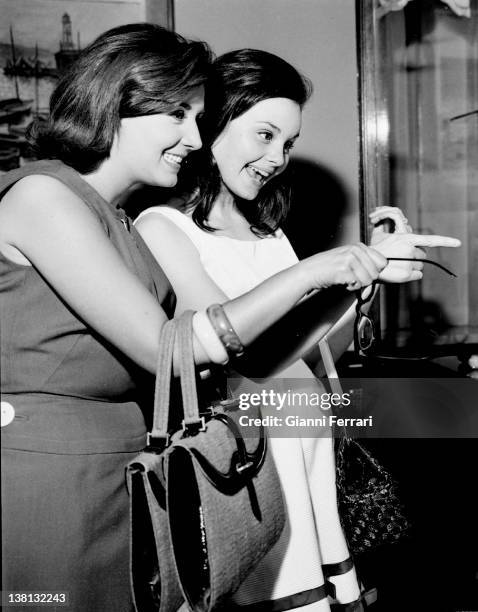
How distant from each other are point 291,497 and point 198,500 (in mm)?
384

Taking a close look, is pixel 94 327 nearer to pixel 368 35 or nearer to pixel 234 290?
pixel 234 290

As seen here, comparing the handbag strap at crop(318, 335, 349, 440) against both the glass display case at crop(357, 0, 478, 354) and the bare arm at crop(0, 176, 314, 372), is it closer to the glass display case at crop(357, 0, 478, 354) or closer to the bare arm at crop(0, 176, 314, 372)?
the bare arm at crop(0, 176, 314, 372)

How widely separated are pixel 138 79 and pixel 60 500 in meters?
0.74

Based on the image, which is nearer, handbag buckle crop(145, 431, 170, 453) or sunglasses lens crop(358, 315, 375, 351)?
handbag buckle crop(145, 431, 170, 453)

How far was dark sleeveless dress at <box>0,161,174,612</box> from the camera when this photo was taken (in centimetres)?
99

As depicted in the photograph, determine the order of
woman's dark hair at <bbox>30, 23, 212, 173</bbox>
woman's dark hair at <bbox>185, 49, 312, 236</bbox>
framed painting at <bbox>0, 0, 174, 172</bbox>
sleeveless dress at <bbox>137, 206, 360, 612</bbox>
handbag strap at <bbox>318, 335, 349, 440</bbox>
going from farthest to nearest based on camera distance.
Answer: framed painting at <bbox>0, 0, 174, 172</bbox> < handbag strap at <bbox>318, 335, 349, 440</bbox> < woman's dark hair at <bbox>185, 49, 312, 236</bbox> < sleeveless dress at <bbox>137, 206, 360, 612</bbox> < woman's dark hair at <bbox>30, 23, 212, 173</bbox>

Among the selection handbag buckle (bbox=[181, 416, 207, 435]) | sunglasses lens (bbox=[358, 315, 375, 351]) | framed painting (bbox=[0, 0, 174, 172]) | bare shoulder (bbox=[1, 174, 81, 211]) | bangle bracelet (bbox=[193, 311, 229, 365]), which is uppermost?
framed painting (bbox=[0, 0, 174, 172])

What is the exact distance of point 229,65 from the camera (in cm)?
144

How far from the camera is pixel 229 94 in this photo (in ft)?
4.68

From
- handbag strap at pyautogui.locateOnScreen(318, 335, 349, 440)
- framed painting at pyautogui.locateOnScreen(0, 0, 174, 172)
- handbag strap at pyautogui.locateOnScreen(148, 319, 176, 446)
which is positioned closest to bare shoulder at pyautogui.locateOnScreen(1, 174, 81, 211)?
handbag strap at pyautogui.locateOnScreen(148, 319, 176, 446)

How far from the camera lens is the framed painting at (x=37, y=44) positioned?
1.94 metres

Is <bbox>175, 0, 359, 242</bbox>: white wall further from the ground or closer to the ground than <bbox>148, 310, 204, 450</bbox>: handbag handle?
further from the ground

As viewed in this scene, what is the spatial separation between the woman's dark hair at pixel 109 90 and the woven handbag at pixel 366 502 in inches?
33.8

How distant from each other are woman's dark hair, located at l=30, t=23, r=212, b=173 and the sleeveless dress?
9.9 inches
